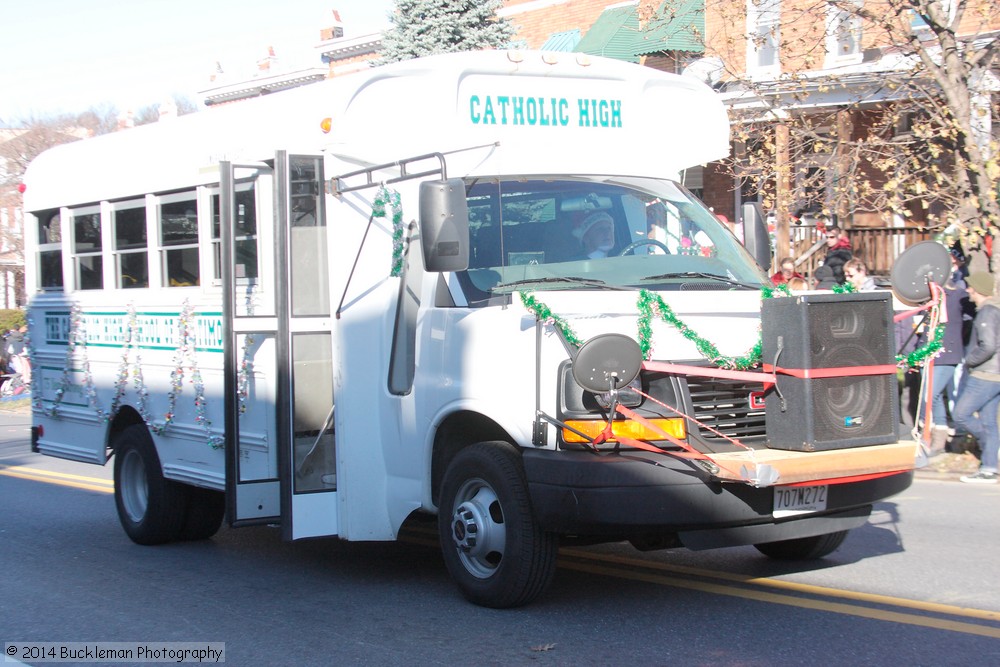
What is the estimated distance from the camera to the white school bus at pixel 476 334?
222 inches

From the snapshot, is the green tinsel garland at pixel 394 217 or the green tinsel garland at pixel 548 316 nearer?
the green tinsel garland at pixel 548 316

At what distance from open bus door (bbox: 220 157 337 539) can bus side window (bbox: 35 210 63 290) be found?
10.0 ft

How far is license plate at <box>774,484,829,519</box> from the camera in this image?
575 cm

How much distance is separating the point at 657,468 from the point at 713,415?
0.46m

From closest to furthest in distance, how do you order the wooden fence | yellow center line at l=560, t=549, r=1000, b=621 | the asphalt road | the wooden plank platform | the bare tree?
the wooden plank platform
the asphalt road
yellow center line at l=560, t=549, r=1000, b=621
the bare tree
the wooden fence

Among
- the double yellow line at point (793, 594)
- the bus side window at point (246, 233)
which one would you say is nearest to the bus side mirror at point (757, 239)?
the double yellow line at point (793, 594)

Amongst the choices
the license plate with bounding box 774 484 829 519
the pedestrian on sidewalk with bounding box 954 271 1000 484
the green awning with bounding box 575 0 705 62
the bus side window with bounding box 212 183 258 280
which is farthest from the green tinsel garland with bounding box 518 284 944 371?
the green awning with bounding box 575 0 705 62

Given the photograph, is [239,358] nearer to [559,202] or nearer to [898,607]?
[559,202]

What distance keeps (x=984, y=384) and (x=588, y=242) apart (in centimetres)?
579

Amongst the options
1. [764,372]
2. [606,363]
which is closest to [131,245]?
[606,363]

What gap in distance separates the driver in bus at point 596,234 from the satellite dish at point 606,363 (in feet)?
4.18

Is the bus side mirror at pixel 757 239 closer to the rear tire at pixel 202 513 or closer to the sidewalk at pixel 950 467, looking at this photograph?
the rear tire at pixel 202 513

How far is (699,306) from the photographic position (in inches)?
235

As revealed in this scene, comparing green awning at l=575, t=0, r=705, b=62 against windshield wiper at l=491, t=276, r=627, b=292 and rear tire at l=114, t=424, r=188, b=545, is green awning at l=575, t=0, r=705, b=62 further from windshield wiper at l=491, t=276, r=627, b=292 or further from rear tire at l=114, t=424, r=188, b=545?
windshield wiper at l=491, t=276, r=627, b=292
